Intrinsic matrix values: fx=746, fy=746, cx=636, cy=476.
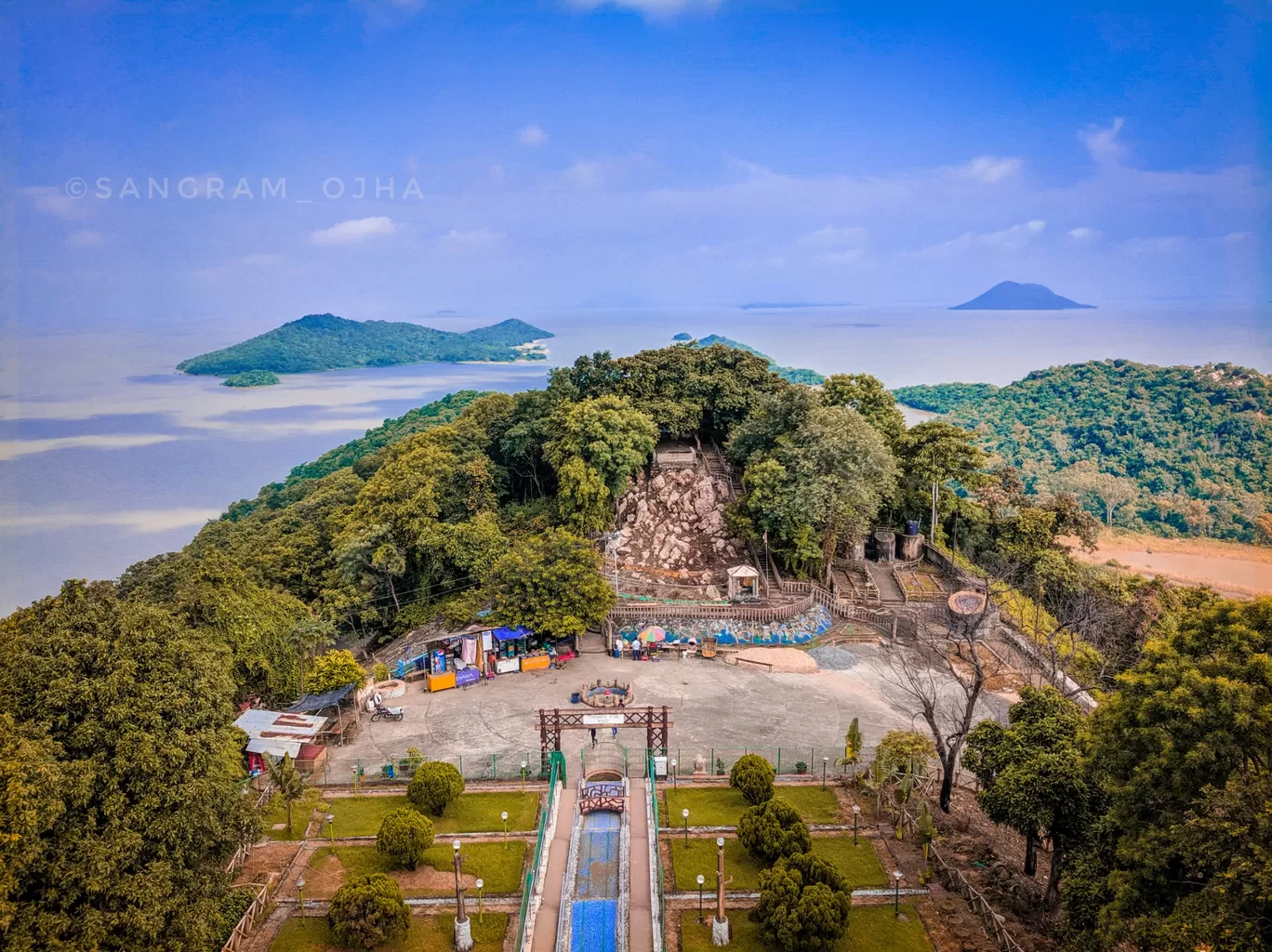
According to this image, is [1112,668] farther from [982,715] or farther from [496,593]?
[496,593]

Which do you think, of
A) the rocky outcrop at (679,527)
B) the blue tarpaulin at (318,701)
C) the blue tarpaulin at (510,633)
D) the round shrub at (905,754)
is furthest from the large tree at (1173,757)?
the rocky outcrop at (679,527)

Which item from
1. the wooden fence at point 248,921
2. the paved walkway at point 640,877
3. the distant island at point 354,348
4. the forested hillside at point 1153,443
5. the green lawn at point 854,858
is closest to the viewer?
the wooden fence at point 248,921

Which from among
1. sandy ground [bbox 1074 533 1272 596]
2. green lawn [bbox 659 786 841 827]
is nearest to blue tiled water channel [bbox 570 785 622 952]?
green lawn [bbox 659 786 841 827]

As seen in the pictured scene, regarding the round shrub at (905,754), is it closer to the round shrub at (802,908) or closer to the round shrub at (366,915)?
the round shrub at (802,908)

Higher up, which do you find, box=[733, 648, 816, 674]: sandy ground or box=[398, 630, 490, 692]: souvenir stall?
box=[398, 630, 490, 692]: souvenir stall

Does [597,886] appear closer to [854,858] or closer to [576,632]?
[854,858]

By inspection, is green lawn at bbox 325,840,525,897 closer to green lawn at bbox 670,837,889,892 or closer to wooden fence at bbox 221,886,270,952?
wooden fence at bbox 221,886,270,952
